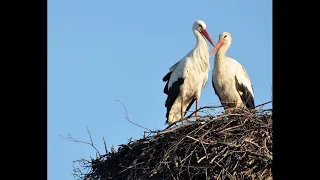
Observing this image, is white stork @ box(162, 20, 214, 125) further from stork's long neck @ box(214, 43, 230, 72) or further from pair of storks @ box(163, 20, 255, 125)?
stork's long neck @ box(214, 43, 230, 72)

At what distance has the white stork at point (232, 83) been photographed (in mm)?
6457

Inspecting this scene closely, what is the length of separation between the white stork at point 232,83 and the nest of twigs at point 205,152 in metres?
1.82

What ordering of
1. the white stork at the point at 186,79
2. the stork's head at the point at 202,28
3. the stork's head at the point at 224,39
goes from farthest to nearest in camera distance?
the stork's head at the point at 202,28 < the stork's head at the point at 224,39 < the white stork at the point at 186,79

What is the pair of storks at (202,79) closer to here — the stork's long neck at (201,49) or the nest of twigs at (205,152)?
the stork's long neck at (201,49)

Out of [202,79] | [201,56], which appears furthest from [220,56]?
[202,79]

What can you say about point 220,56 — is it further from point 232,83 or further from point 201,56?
point 232,83

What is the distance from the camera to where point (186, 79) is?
667 centimetres

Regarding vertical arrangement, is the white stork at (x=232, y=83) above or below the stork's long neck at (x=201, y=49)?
below

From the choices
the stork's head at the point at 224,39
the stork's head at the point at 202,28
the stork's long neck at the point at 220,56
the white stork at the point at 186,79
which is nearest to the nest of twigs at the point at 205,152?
the stork's long neck at the point at 220,56

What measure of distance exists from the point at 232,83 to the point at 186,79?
57cm

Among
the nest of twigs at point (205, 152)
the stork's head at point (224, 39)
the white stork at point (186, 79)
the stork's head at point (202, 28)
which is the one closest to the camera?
the nest of twigs at point (205, 152)
